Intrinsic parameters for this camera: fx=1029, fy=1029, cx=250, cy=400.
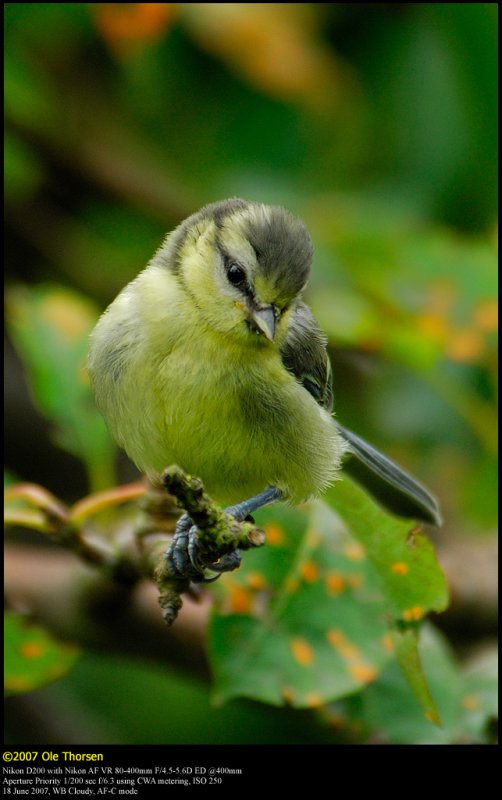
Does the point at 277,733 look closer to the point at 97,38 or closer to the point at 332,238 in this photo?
the point at 332,238

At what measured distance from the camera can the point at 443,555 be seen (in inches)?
106

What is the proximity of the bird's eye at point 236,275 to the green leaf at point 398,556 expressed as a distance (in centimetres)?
44

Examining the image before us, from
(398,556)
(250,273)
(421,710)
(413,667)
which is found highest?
(250,273)

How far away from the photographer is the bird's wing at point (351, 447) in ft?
6.89

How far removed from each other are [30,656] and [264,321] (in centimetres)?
90

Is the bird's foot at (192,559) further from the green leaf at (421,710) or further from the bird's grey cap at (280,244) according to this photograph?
the green leaf at (421,710)

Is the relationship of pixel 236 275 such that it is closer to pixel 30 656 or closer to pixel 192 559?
pixel 192 559

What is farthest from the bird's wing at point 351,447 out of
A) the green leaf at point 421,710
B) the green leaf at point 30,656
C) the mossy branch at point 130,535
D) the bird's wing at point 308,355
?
the green leaf at point 30,656

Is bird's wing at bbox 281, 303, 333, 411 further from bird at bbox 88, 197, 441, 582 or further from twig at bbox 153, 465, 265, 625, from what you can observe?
twig at bbox 153, 465, 265, 625

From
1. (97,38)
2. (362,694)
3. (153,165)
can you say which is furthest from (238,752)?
(97,38)

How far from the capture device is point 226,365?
1941mm

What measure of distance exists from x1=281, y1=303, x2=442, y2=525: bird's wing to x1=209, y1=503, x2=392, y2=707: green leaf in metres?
0.22

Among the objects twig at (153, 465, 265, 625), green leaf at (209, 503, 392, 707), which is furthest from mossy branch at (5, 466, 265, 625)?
green leaf at (209, 503, 392, 707)

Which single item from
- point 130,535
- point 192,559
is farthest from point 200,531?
point 130,535
